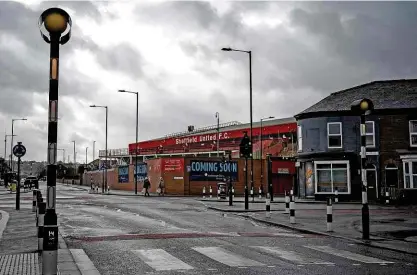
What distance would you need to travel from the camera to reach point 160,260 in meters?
9.82

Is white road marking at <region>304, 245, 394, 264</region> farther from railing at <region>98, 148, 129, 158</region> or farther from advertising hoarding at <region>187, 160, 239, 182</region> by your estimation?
railing at <region>98, 148, 129, 158</region>

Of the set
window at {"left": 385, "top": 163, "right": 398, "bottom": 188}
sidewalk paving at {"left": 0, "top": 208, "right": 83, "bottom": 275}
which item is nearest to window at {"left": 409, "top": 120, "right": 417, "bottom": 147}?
window at {"left": 385, "top": 163, "right": 398, "bottom": 188}

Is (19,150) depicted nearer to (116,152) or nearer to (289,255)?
(289,255)

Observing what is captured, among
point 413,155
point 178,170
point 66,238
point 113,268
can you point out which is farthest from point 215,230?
point 178,170

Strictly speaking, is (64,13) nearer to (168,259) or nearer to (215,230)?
(168,259)

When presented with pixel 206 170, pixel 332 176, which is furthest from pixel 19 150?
pixel 206 170

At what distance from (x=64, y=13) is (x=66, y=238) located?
8252 millimetres

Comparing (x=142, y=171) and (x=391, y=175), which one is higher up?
(x=142, y=171)

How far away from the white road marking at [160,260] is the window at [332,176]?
1117 inches

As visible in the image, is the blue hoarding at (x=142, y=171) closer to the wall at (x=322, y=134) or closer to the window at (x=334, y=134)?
the wall at (x=322, y=134)

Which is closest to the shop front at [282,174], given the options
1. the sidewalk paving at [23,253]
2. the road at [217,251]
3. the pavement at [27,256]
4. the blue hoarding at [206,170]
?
the blue hoarding at [206,170]

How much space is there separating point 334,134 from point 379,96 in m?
4.56

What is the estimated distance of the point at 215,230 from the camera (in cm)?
1559

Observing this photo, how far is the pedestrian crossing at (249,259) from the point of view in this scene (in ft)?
30.8
